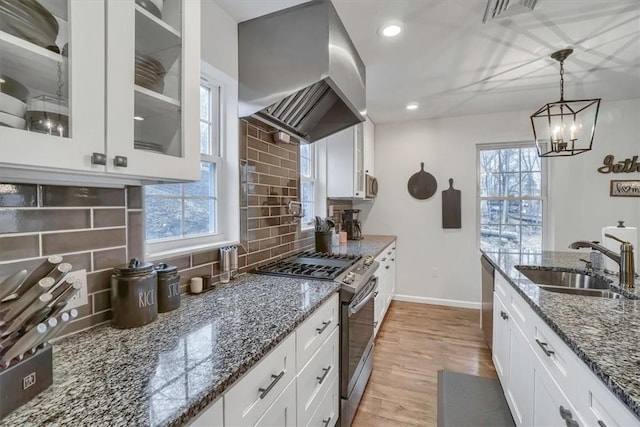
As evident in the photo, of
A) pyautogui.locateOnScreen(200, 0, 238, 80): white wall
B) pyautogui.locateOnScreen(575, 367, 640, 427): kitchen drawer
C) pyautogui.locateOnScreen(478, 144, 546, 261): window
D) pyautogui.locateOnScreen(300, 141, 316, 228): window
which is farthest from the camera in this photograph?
pyautogui.locateOnScreen(478, 144, 546, 261): window

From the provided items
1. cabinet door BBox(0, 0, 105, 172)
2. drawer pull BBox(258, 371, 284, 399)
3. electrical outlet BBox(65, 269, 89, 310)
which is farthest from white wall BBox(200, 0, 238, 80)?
drawer pull BBox(258, 371, 284, 399)

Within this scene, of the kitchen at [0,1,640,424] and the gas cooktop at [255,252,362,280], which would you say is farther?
the gas cooktop at [255,252,362,280]

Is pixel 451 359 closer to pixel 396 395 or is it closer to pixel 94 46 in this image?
pixel 396 395

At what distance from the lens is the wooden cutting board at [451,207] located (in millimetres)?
3889

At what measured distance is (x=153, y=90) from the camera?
3.23 feet

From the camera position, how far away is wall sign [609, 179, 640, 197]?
10.7 ft

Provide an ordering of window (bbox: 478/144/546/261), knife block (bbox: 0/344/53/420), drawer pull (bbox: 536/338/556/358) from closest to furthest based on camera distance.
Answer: knife block (bbox: 0/344/53/420)
drawer pull (bbox: 536/338/556/358)
window (bbox: 478/144/546/261)

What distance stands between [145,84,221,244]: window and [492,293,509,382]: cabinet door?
78.4 inches

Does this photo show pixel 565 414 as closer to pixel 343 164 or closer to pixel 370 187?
pixel 343 164

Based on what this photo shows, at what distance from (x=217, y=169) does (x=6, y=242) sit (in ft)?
3.46

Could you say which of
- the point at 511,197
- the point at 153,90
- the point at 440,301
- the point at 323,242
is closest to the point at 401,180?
the point at 511,197

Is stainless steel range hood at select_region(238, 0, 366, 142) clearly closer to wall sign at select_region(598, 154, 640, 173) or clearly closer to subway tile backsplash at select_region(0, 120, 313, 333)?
subway tile backsplash at select_region(0, 120, 313, 333)

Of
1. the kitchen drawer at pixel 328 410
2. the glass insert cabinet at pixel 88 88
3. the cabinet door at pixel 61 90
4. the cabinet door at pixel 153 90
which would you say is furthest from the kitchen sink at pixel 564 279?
the cabinet door at pixel 61 90

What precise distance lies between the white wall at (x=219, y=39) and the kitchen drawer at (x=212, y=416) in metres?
1.53
